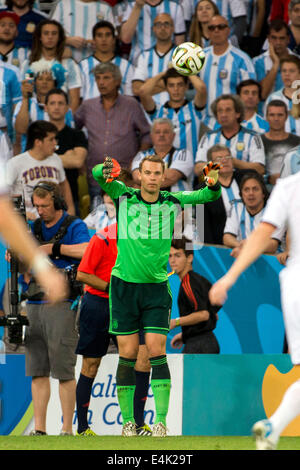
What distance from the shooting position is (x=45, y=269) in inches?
147

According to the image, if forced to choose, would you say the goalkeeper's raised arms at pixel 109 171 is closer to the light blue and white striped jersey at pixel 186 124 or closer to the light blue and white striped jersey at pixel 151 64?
the light blue and white striped jersey at pixel 186 124

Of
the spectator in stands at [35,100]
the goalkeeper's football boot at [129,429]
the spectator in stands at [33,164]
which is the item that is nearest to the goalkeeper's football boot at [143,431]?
the goalkeeper's football boot at [129,429]

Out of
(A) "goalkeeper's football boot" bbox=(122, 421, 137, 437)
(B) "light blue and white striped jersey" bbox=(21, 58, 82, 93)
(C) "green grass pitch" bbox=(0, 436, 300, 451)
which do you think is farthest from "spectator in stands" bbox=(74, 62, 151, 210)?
(C) "green grass pitch" bbox=(0, 436, 300, 451)

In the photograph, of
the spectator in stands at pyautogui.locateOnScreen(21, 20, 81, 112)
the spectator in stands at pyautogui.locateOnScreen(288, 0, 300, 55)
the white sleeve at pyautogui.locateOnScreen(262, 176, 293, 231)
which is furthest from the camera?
the spectator in stands at pyautogui.locateOnScreen(288, 0, 300, 55)

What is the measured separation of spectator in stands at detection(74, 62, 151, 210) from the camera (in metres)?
11.8

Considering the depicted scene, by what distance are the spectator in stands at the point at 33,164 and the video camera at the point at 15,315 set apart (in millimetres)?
2360

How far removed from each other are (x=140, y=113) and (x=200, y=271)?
301 centimetres

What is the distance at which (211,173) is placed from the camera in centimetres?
748

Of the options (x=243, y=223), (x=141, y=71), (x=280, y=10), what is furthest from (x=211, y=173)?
(x=280, y=10)

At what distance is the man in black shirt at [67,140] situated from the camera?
1150 centimetres

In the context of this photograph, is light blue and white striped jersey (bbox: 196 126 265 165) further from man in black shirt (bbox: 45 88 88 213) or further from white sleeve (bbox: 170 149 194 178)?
man in black shirt (bbox: 45 88 88 213)

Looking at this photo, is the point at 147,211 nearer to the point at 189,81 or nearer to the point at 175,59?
the point at 175,59

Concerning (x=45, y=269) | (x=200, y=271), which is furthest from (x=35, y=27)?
(x=45, y=269)

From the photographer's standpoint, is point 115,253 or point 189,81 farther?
point 189,81
